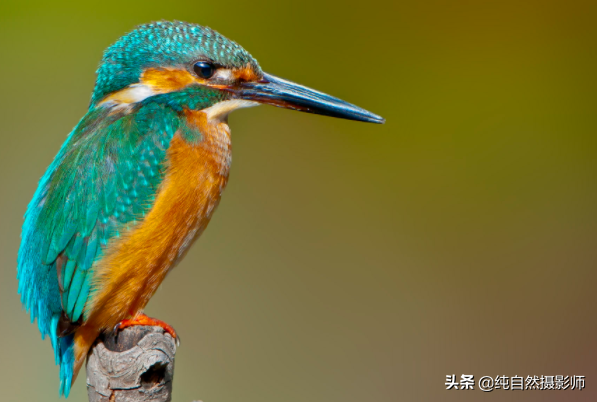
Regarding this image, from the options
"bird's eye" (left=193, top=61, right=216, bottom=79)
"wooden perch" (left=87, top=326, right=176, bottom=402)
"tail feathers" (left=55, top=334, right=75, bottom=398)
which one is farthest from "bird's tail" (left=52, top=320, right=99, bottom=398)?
"bird's eye" (left=193, top=61, right=216, bottom=79)

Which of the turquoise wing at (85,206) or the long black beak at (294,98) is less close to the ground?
the long black beak at (294,98)

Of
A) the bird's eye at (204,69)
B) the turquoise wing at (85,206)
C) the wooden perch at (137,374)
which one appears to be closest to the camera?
the wooden perch at (137,374)

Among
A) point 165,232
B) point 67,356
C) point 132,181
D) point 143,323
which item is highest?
point 132,181

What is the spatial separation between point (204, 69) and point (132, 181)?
43 centimetres

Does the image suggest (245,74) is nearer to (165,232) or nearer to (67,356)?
(165,232)

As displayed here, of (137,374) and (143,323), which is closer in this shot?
(137,374)

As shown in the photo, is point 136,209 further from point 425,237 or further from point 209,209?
point 425,237

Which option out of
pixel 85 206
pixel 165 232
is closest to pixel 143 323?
pixel 165 232

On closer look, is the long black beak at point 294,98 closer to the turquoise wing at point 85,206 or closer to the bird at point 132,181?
the bird at point 132,181

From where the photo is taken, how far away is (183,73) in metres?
2.30

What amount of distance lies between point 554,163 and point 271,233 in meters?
1.84

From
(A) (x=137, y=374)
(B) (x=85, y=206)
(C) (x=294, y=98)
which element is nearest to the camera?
(A) (x=137, y=374)

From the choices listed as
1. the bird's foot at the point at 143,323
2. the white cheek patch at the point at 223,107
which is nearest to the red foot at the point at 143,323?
the bird's foot at the point at 143,323

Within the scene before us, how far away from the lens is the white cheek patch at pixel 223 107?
2332 millimetres
